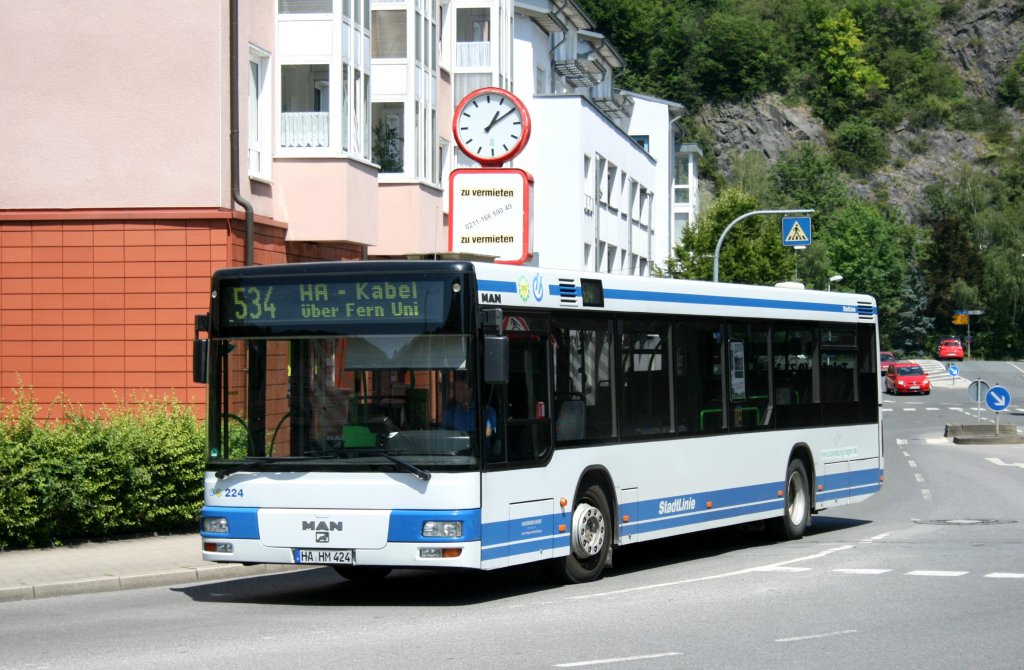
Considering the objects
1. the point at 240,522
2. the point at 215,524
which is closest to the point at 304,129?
the point at 215,524

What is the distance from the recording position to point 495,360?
11.7 m

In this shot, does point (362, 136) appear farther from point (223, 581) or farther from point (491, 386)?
point (491, 386)

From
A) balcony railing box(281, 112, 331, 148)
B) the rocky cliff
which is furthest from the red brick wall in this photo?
the rocky cliff

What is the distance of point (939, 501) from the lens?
23688 millimetres

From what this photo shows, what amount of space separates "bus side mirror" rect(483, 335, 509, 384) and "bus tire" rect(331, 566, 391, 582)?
214 centimetres

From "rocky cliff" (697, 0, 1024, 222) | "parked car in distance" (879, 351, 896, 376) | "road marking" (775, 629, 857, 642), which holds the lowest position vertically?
"road marking" (775, 629, 857, 642)

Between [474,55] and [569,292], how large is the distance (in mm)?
32392

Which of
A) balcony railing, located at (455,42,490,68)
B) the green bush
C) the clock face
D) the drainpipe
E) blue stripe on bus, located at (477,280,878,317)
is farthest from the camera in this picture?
balcony railing, located at (455,42,490,68)

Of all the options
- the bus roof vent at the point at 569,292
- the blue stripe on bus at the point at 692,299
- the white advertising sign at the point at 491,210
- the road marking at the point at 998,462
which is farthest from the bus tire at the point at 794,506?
the road marking at the point at 998,462

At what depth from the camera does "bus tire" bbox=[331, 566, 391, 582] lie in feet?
43.5

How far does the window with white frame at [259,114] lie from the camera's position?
981 inches

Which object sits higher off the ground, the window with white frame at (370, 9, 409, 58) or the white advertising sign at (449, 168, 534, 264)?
the window with white frame at (370, 9, 409, 58)

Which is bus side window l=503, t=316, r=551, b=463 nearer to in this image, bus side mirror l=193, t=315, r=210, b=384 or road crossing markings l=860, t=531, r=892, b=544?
bus side mirror l=193, t=315, r=210, b=384

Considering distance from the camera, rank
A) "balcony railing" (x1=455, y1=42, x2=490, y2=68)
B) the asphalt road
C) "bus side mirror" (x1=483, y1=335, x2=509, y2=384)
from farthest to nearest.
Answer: "balcony railing" (x1=455, y1=42, x2=490, y2=68) → "bus side mirror" (x1=483, y1=335, x2=509, y2=384) → the asphalt road
